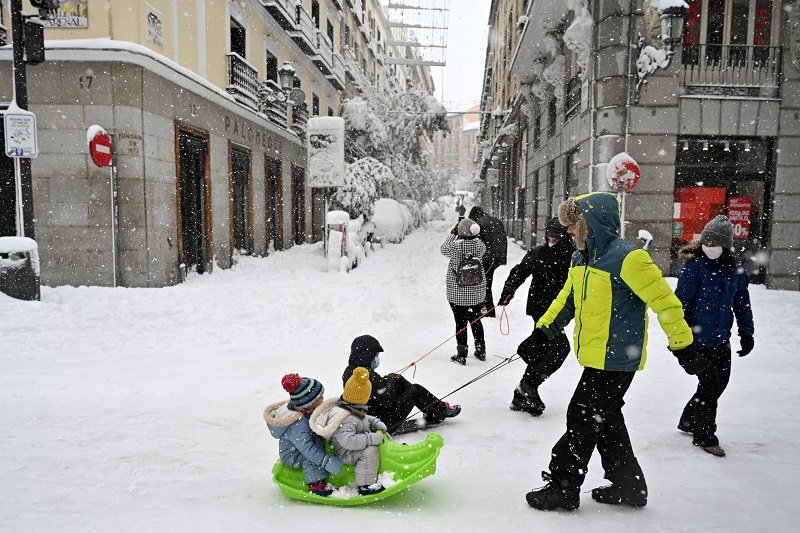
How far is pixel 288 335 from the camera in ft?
21.8

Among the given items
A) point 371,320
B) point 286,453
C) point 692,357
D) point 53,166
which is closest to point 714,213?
point 371,320

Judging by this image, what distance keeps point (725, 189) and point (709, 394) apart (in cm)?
960

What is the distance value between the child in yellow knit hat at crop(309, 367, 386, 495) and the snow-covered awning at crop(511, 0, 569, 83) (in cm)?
1303

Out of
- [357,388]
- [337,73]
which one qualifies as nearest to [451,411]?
[357,388]

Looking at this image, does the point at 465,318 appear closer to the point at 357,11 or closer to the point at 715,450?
the point at 715,450

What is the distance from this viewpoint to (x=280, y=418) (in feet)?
9.09

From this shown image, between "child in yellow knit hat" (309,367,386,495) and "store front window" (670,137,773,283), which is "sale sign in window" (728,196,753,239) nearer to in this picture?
"store front window" (670,137,773,283)

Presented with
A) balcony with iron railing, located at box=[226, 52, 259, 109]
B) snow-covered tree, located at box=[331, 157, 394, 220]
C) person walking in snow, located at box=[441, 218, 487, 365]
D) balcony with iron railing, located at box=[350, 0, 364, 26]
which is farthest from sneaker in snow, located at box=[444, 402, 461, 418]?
balcony with iron railing, located at box=[350, 0, 364, 26]

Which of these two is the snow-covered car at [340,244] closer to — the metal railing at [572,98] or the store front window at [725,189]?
the metal railing at [572,98]

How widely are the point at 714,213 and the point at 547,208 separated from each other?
5.41m

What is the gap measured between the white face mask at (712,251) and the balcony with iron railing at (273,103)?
605 inches

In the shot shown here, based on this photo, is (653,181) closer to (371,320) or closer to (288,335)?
(371,320)

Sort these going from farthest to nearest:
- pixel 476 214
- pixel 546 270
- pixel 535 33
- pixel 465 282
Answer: pixel 535 33, pixel 476 214, pixel 465 282, pixel 546 270

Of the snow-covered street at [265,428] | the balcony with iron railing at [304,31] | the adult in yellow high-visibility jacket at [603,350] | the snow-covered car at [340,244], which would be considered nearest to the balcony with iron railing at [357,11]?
the balcony with iron railing at [304,31]
